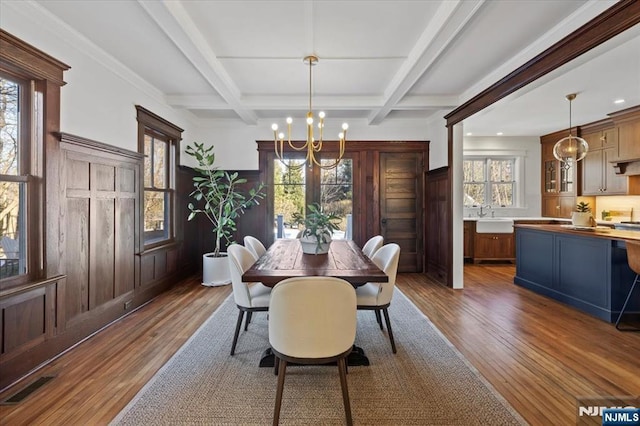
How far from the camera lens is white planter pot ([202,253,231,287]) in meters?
4.73

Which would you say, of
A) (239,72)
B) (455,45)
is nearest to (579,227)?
(455,45)

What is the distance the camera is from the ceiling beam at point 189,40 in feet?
7.39

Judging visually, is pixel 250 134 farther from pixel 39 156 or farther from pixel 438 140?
pixel 39 156

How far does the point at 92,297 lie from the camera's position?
301 centimetres

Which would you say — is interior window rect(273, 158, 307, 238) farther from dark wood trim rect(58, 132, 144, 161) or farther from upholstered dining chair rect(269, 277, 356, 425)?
upholstered dining chair rect(269, 277, 356, 425)

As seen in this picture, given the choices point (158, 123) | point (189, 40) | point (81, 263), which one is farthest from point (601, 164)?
point (81, 263)

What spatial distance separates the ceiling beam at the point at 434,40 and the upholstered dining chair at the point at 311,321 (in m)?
2.14

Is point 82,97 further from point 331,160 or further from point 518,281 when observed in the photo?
point 518,281

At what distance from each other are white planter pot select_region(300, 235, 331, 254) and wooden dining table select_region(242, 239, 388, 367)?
0.04 metres

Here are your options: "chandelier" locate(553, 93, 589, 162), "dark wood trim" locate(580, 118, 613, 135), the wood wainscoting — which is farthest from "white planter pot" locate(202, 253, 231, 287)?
"dark wood trim" locate(580, 118, 613, 135)

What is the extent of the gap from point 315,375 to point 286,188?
3740 millimetres

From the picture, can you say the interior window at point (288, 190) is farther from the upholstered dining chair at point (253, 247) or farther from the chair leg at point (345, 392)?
the chair leg at point (345, 392)

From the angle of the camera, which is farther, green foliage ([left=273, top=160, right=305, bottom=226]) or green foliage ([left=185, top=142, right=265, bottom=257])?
green foliage ([left=273, top=160, right=305, bottom=226])

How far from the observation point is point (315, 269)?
2.30 m
